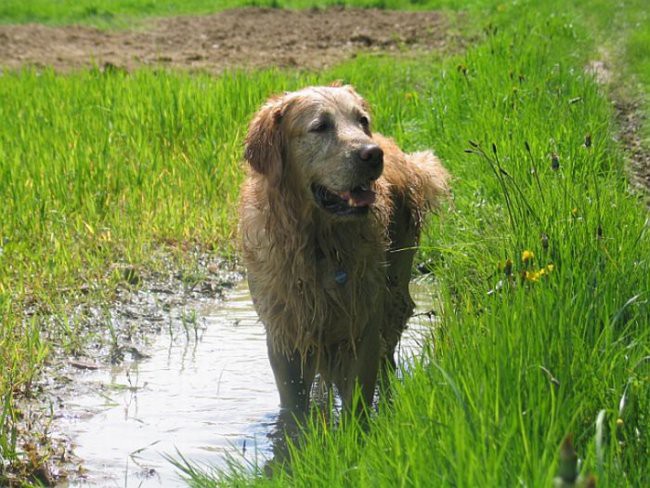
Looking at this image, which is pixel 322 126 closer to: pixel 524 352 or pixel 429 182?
pixel 429 182

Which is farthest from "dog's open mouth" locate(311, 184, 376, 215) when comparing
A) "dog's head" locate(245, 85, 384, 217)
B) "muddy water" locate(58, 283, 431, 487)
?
"muddy water" locate(58, 283, 431, 487)

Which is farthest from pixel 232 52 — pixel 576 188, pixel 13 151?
pixel 576 188

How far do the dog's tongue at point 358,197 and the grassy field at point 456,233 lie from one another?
0.51 meters

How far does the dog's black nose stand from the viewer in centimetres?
441

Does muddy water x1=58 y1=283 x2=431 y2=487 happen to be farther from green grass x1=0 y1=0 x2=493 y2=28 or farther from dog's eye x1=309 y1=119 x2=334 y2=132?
green grass x1=0 y1=0 x2=493 y2=28

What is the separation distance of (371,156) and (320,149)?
287 millimetres

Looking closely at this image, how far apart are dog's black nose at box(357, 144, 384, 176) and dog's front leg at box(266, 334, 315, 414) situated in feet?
2.82

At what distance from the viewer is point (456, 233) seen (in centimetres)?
614

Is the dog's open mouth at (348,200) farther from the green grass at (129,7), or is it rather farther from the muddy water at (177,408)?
the green grass at (129,7)

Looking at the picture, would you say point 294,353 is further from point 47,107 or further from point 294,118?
point 47,107

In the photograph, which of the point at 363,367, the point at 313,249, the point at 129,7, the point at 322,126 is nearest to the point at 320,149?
the point at 322,126

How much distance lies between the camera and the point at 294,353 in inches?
189

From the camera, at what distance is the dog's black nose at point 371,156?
4.41 metres

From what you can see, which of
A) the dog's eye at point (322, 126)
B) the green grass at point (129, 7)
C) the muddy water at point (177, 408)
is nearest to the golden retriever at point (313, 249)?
the dog's eye at point (322, 126)
